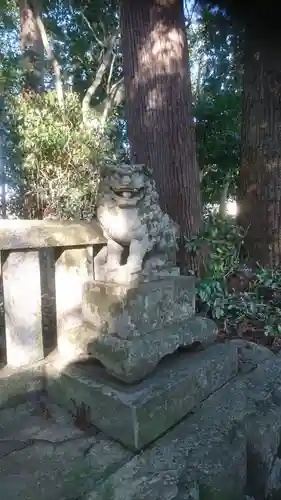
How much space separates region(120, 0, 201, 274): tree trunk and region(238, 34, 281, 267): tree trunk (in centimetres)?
57

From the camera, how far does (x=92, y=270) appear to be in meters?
1.70

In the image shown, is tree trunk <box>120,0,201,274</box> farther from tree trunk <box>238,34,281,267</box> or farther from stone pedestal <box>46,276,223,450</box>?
stone pedestal <box>46,276,223,450</box>

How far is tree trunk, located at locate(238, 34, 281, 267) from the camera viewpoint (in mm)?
2875

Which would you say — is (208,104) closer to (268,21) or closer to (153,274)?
(268,21)

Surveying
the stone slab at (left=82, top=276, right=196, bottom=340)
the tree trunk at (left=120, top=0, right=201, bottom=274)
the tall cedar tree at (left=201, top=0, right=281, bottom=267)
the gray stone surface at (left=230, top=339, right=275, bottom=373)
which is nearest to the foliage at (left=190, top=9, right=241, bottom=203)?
the tall cedar tree at (left=201, top=0, right=281, bottom=267)

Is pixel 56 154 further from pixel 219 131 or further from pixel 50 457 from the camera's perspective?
pixel 50 457

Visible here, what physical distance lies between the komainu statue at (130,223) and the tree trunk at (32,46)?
586cm

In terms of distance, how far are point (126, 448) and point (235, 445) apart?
44 centimetres

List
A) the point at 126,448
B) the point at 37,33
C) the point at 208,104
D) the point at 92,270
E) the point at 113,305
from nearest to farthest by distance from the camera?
the point at 126,448 < the point at 113,305 < the point at 92,270 < the point at 208,104 < the point at 37,33

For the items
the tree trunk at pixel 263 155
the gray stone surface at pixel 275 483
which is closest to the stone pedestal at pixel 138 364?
the gray stone surface at pixel 275 483

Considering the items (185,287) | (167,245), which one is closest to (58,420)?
(185,287)

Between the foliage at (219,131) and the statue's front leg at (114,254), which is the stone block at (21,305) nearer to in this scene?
the statue's front leg at (114,254)

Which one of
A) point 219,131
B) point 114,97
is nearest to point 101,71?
point 114,97

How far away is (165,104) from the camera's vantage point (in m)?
2.72
